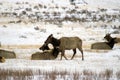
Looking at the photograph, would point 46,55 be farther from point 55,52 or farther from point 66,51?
point 66,51

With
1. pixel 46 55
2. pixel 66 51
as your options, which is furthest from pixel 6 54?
pixel 66 51

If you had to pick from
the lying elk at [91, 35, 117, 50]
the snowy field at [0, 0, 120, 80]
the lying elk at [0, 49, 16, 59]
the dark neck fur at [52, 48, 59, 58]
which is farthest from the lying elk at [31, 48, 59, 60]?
the lying elk at [91, 35, 117, 50]

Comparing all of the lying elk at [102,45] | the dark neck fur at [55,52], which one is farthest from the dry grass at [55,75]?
the lying elk at [102,45]

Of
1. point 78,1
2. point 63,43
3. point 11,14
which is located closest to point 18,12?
point 11,14

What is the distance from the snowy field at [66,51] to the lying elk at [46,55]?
0.67 ft

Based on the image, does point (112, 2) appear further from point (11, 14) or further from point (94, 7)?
point (11, 14)

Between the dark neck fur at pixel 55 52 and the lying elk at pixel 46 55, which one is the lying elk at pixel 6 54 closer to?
the lying elk at pixel 46 55

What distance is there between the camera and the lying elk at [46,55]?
1538 centimetres

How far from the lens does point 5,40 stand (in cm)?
2116

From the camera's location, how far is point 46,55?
50.6 feet

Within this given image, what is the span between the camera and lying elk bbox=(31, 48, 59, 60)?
1538cm

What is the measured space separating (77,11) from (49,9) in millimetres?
1895

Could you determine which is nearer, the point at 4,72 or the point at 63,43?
the point at 4,72

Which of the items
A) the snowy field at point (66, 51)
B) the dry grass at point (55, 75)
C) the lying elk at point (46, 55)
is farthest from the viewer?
the lying elk at point (46, 55)
